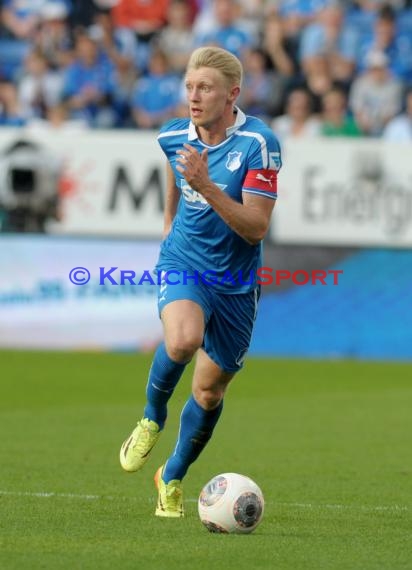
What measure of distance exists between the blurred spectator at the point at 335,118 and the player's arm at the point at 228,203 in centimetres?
1147

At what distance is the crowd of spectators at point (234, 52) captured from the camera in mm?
18406

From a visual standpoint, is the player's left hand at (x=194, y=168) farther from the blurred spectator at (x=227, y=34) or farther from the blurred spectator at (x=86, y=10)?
the blurred spectator at (x=86, y=10)

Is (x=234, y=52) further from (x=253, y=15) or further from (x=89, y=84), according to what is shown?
(x=89, y=84)

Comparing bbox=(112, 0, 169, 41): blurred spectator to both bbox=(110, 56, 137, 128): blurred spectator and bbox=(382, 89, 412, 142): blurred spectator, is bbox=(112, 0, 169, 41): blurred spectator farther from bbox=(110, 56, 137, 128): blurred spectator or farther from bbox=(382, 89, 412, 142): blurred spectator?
bbox=(382, 89, 412, 142): blurred spectator

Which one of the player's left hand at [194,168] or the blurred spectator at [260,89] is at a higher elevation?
the player's left hand at [194,168]

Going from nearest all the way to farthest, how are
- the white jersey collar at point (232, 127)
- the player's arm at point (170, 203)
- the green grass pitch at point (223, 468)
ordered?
1. the green grass pitch at point (223, 468)
2. the white jersey collar at point (232, 127)
3. the player's arm at point (170, 203)

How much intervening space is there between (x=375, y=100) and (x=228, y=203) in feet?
40.0

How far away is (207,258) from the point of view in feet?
22.9

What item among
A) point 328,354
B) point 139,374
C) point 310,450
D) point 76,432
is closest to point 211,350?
point 310,450

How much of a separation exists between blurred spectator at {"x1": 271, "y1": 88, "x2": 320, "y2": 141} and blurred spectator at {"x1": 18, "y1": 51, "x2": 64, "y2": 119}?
10.6 ft

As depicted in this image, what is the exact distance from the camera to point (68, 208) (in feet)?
58.2

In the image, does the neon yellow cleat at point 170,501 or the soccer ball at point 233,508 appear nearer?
the soccer ball at point 233,508

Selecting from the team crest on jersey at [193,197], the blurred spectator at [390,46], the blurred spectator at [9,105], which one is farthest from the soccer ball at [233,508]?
the blurred spectator at [390,46]

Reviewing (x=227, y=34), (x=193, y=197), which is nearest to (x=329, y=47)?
(x=227, y=34)
